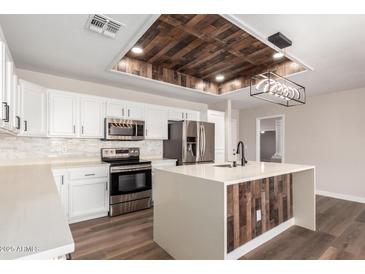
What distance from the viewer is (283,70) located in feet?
11.2

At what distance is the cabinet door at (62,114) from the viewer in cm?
313

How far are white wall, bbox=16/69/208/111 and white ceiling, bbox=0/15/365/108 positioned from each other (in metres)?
0.18

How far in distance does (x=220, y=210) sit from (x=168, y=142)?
9.82 feet

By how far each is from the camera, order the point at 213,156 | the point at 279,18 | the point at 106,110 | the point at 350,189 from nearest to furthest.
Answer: the point at 279,18 < the point at 106,110 < the point at 350,189 < the point at 213,156

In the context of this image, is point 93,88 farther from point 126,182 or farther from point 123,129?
point 126,182

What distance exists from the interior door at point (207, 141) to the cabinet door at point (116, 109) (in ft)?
5.81

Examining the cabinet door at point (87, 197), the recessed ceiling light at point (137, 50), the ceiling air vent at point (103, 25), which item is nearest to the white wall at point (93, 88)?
the recessed ceiling light at point (137, 50)

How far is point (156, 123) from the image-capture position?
4270 millimetres

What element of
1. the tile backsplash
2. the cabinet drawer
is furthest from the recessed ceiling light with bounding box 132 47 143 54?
the cabinet drawer

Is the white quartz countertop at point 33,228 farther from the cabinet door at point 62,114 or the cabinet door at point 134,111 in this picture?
the cabinet door at point 134,111
